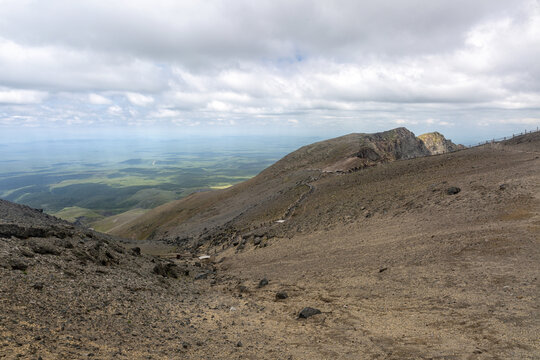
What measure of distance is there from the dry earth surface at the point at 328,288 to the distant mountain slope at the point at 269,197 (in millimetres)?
8748

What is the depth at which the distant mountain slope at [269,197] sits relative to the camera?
122 feet

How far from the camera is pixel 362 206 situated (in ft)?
90.5

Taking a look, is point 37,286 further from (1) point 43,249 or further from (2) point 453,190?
(2) point 453,190

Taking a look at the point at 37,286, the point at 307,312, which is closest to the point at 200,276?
the point at 307,312

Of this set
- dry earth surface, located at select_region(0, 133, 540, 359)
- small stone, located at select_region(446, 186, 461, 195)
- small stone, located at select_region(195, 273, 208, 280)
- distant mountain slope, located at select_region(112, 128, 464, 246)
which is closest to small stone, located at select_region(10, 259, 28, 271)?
dry earth surface, located at select_region(0, 133, 540, 359)

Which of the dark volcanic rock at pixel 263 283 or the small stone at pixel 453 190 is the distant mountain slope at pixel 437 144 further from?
the dark volcanic rock at pixel 263 283

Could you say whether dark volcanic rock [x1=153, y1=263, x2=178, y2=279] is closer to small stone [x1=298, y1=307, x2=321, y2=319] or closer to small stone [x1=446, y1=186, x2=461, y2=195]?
small stone [x1=298, y1=307, x2=321, y2=319]

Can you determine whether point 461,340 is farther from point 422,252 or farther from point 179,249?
point 179,249

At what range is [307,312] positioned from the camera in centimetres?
1278

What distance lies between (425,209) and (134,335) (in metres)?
20.9

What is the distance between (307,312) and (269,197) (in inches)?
1280

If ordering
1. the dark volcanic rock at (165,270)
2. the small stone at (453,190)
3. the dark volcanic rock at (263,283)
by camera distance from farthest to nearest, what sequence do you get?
the small stone at (453,190)
the dark volcanic rock at (165,270)
the dark volcanic rock at (263,283)

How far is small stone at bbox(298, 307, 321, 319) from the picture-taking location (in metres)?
12.7

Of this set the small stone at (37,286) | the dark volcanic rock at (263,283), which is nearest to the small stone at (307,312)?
the dark volcanic rock at (263,283)
